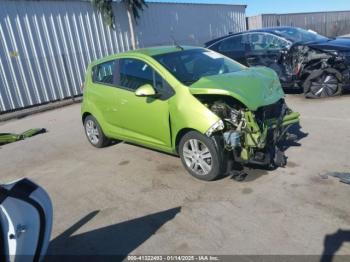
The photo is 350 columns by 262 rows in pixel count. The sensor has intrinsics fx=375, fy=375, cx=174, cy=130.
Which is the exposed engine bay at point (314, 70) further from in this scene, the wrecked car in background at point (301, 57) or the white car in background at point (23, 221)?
the white car in background at point (23, 221)

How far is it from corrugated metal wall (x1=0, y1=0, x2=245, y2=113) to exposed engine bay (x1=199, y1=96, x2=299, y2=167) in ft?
31.2

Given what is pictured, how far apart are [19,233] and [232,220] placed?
7.13ft

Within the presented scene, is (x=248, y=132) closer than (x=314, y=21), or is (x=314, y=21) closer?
(x=248, y=132)

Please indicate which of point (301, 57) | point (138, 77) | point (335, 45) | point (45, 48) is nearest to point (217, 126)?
point (138, 77)

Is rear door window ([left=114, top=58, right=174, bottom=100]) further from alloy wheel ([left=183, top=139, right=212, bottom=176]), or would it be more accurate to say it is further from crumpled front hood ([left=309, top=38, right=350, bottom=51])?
crumpled front hood ([left=309, top=38, right=350, bottom=51])

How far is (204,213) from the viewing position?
4.14 meters

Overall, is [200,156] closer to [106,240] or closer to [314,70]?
[106,240]

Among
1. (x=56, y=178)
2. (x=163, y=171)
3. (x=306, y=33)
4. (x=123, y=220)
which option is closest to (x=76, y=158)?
(x=56, y=178)

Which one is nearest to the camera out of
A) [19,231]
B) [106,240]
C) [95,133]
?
[19,231]

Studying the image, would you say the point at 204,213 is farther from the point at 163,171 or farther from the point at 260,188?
the point at 163,171

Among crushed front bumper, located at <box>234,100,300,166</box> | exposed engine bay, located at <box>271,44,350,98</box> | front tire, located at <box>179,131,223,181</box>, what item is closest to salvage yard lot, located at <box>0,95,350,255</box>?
front tire, located at <box>179,131,223,181</box>

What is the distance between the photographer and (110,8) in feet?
48.5

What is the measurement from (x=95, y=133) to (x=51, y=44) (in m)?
7.45

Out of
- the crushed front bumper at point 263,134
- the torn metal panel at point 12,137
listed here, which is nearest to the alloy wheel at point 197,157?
→ the crushed front bumper at point 263,134
